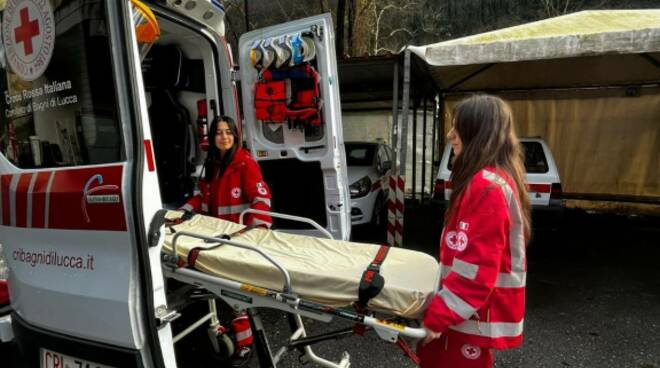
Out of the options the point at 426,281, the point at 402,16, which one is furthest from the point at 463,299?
the point at 402,16

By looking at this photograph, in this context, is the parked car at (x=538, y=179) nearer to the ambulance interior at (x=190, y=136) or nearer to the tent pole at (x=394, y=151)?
the tent pole at (x=394, y=151)

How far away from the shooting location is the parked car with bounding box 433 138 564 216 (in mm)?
5777

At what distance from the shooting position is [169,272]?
6.57ft

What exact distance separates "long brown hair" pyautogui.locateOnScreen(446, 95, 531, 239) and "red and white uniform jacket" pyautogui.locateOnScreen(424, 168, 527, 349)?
48 millimetres

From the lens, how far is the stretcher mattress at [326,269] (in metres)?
1.57

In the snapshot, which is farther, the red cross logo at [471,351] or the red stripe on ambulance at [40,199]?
the red stripe on ambulance at [40,199]

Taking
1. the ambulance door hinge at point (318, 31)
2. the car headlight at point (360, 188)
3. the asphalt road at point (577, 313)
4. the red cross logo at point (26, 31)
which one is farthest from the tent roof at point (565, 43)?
the red cross logo at point (26, 31)

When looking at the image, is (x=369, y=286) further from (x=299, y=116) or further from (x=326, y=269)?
(x=299, y=116)

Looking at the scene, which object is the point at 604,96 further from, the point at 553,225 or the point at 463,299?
the point at 463,299

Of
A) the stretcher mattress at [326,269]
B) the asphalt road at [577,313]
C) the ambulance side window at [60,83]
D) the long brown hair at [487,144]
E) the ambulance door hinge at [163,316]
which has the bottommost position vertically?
the asphalt road at [577,313]

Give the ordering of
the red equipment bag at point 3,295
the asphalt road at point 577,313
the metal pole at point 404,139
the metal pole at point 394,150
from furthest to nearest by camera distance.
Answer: the metal pole at point 394,150, the metal pole at point 404,139, the asphalt road at point 577,313, the red equipment bag at point 3,295

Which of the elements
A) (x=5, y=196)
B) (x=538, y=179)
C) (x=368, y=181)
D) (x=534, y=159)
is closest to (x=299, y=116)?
(x=5, y=196)

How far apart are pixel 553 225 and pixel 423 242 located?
181 centimetres

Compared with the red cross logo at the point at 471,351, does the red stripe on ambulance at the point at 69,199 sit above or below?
above
